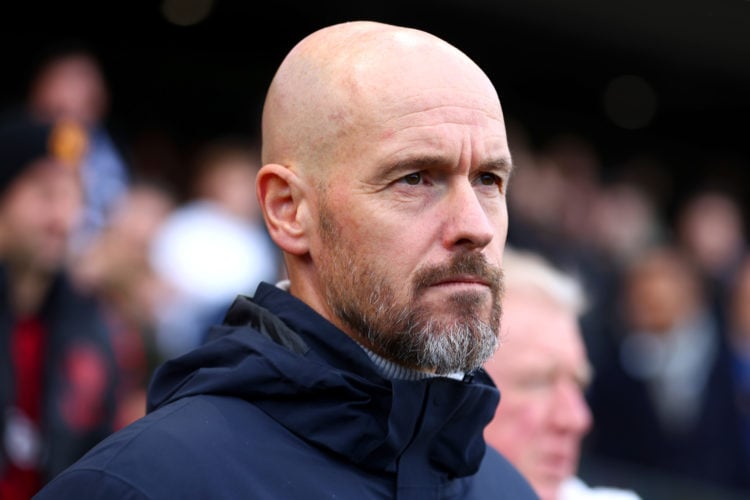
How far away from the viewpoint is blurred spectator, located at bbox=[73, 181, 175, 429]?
15.0 feet

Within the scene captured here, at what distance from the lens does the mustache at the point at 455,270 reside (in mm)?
1744

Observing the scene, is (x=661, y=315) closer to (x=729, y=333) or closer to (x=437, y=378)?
(x=729, y=333)

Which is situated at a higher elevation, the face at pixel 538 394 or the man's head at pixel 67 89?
the man's head at pixel 67 89

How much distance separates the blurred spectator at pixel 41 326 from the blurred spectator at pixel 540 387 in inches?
69.3

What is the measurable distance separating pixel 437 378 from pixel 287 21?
20.2ft

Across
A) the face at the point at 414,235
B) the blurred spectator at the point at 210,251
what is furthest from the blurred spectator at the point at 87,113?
the face at the point at 414,235

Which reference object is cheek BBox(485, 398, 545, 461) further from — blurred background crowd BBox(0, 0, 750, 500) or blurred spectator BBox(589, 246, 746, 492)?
blurred spectator BBox(589, 246, 746, 492)

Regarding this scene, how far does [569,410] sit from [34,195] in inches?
83.2

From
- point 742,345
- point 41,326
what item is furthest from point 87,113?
Result: point 742,345

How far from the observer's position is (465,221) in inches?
68.9

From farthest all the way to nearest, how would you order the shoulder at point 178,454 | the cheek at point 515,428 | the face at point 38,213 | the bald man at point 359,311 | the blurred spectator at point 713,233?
the blurred spectator at point 713,233, the face at point 38,213, the cheek at point 515,428, the bald man at point 359,311, the shoulder at point 178,454

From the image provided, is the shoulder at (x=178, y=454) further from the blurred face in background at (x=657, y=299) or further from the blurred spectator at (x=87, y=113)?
the blurred face in background at (x=657, y=299)

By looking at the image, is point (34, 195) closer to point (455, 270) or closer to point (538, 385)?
point (538, 385)

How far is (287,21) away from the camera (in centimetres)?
763
